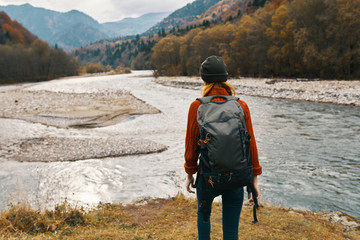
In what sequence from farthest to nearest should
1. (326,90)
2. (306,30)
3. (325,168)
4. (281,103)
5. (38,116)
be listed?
(306,30)
(326,90)
(281,103)
(38,116)
(325,168)

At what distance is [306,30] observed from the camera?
4075 cm

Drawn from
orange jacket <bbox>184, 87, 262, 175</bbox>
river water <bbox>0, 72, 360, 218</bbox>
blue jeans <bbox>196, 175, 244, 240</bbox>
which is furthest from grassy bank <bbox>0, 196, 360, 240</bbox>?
orange jacket <bbox>184, 87, 262, 175</bbox>

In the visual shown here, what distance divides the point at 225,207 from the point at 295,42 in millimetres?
47842

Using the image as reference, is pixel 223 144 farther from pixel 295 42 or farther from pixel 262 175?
pixel 295 42

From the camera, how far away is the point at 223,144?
7.68ft

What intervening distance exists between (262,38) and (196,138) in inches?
2127

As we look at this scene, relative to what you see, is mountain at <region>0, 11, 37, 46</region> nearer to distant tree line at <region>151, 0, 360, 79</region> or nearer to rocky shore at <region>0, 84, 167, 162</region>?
distant tree line at <region>151, 0, 360, 79</region>

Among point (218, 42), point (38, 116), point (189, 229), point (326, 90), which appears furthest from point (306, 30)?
point (189, 229)

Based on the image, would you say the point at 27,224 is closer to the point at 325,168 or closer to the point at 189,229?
the point at 189,229

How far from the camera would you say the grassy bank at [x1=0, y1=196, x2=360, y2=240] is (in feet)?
15.3

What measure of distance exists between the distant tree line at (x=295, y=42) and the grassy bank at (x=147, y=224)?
39.8 m

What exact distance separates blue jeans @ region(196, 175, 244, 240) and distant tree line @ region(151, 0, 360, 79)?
42.5m

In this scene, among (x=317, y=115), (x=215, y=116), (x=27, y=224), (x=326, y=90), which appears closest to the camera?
(x=215, y=116)

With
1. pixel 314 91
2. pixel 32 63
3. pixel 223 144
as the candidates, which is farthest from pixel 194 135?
pixel 32 63
